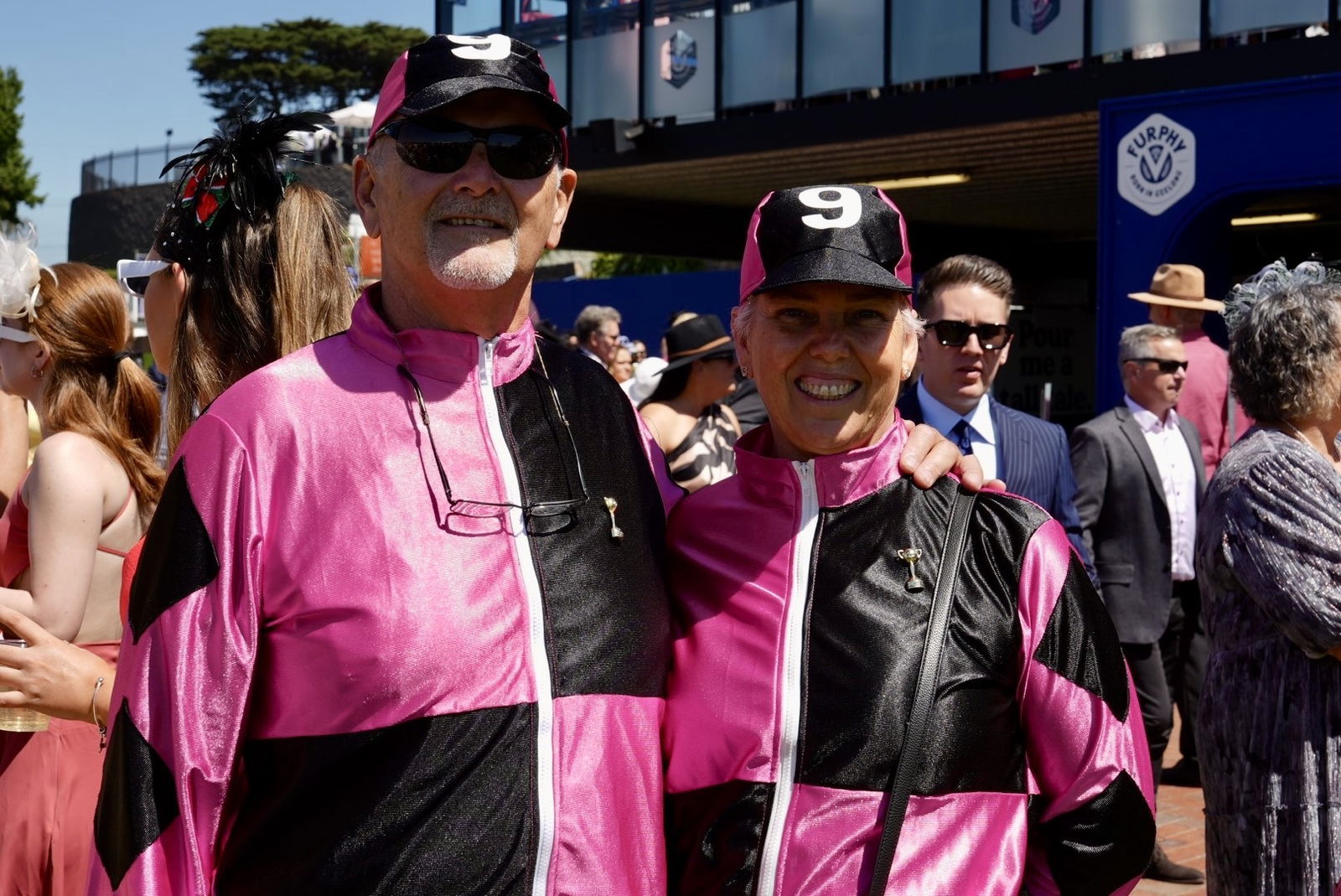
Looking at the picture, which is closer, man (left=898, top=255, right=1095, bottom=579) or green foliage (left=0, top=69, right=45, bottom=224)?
man (left=898, top=255, right=1095, bottom=579)

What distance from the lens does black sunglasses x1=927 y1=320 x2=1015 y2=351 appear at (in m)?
4.70

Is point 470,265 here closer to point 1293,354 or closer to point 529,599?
point 529,599

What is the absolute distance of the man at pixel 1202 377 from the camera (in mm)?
7617

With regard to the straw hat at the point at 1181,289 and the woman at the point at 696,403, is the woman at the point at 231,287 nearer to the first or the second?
the woman at the point at 696,403

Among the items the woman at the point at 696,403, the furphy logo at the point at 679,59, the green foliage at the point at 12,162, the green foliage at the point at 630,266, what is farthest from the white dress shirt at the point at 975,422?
the green foliage at the point at 12,162

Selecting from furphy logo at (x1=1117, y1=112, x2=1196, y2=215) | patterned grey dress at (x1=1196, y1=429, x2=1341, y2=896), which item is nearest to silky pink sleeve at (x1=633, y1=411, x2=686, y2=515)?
patterned grey dress at (x1=1196, y1=429, x2=1341, y2=896)

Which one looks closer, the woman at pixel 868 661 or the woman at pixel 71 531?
the woman at pixel 868 661

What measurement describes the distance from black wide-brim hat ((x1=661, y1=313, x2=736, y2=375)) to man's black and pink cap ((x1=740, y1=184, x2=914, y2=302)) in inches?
166

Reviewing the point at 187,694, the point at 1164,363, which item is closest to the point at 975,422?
the point at 1164,363

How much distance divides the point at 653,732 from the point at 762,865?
0.26m

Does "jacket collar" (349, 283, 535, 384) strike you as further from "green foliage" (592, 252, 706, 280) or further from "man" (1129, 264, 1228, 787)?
"green foliage" (592, 252, 706, 280)

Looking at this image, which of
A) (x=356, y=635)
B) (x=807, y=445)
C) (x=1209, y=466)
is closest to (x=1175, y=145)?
(x=1209, y=466)

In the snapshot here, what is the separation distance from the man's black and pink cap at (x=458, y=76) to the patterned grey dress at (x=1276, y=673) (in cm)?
207

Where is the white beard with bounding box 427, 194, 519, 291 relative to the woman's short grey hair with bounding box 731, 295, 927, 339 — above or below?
above
